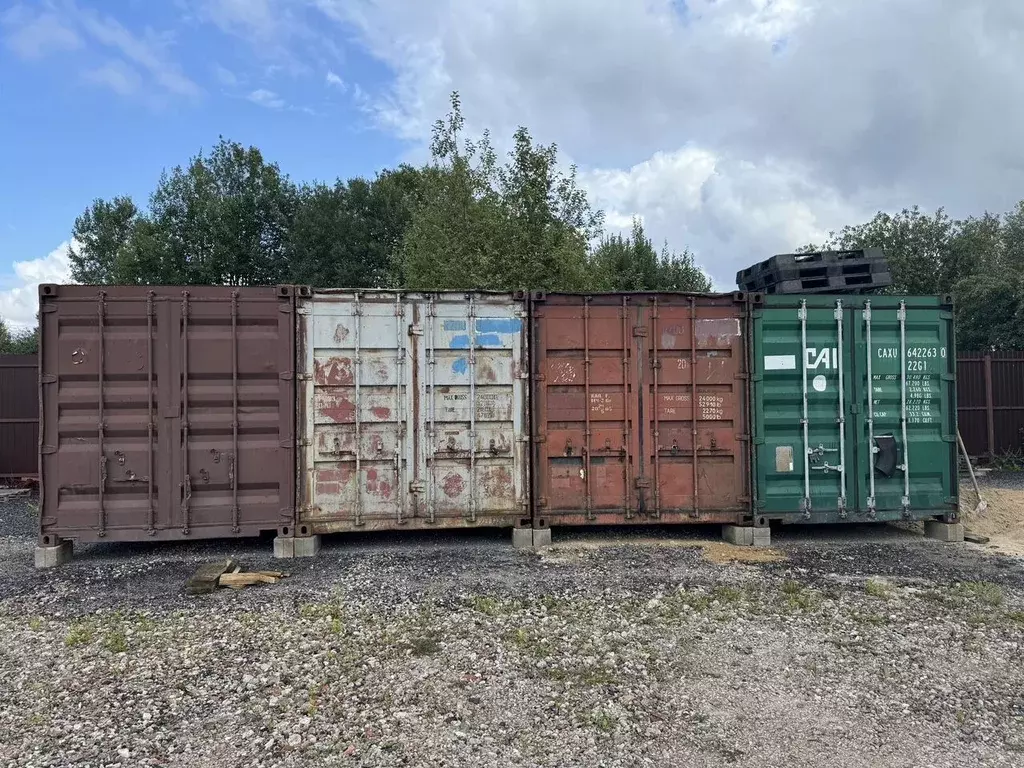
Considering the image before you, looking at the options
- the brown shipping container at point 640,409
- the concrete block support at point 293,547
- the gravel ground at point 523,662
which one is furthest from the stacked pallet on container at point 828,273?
the concrete block support at point 293,547

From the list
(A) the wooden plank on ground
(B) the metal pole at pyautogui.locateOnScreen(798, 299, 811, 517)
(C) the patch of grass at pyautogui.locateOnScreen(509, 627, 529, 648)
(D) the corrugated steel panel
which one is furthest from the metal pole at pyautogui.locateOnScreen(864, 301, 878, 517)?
(D) the corrugated steel panel

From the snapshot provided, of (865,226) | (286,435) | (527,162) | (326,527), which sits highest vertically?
(865,226)

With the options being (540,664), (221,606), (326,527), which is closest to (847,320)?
(540,664)

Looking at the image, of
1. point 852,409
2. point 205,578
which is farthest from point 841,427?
point 205,578

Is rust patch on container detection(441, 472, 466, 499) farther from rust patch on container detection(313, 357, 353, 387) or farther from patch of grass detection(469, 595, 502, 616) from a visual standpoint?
patch of grass detection(469, 595, 502, 616)

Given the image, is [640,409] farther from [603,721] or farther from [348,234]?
[348,234]

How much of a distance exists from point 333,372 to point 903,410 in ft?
23.0

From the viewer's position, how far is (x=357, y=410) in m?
7.46

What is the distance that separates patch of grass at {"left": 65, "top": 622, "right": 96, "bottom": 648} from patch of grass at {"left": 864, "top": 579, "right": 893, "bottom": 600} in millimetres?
6631

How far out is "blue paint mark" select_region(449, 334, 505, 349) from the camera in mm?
7633

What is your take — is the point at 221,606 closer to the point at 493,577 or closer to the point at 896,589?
the point at 493,577

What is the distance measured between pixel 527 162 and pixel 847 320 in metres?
9.19

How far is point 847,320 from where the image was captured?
7926 millimetres

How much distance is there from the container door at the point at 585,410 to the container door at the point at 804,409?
1.61 m
